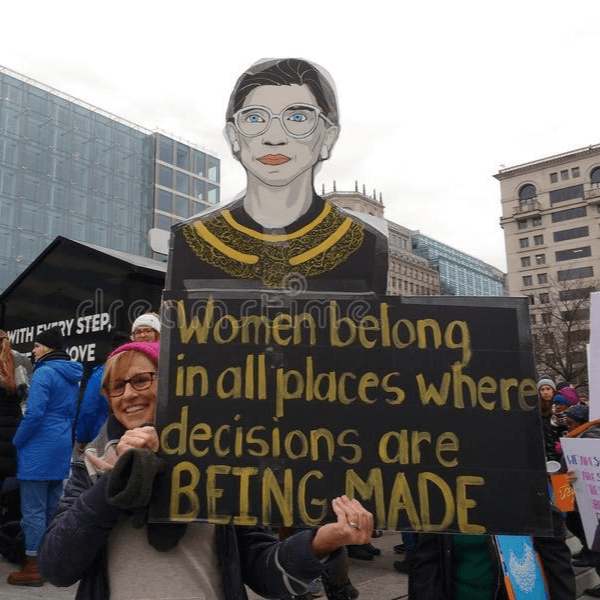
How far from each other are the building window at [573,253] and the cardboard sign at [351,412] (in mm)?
78469

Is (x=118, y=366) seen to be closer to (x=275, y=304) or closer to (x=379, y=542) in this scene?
(x=275, y=304)

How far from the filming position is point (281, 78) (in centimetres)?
257

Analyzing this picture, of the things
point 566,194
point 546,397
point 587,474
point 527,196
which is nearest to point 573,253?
point 566,194

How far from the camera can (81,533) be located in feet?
5.23

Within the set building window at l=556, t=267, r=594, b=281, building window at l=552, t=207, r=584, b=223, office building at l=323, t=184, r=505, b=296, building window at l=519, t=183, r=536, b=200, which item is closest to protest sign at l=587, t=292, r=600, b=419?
office building at l=323, t=184, r=505, b=296

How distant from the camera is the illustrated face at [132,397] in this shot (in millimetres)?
1889

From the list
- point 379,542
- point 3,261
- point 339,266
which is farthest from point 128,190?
point 339,266

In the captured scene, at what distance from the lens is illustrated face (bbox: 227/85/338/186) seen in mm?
2576

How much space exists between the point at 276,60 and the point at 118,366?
57.0 inches

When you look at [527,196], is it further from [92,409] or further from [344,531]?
[344,531]

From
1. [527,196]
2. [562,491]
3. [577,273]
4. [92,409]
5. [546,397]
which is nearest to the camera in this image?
[562,491]

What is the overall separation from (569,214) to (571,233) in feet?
7.69

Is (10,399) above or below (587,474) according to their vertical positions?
above

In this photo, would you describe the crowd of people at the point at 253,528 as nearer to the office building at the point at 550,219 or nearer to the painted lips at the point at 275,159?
the painted lips at the point at 275,159
